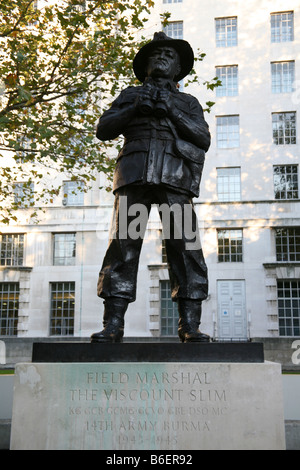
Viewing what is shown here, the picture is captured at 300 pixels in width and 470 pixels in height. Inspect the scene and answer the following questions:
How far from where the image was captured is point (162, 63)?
4.89 metres

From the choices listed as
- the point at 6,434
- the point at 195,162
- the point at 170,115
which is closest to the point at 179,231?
the point at 195,162

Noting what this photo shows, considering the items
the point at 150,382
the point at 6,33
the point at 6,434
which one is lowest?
the point at 6,434

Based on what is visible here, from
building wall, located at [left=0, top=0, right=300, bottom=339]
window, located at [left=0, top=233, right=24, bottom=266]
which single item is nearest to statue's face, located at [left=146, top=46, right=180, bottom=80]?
building wall, located at [left=0, top=0, right=300, bottom=339]

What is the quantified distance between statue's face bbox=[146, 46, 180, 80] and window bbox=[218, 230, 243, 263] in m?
24.3

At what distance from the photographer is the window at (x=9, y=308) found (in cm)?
3006

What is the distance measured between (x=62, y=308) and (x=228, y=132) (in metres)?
15.0

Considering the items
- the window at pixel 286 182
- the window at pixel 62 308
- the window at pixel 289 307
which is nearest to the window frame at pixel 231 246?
the window at pixel 289 307

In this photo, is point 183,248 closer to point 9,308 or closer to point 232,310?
point 232,310

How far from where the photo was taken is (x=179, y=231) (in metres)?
4.57

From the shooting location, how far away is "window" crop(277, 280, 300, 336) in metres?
28.0

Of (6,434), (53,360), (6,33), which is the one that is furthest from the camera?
(6,33)
